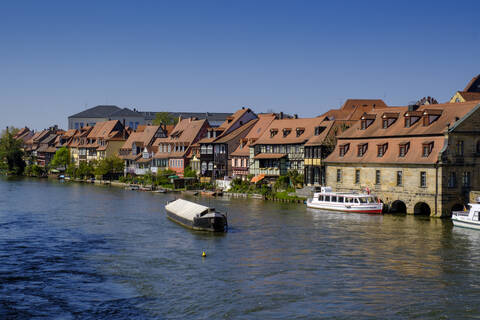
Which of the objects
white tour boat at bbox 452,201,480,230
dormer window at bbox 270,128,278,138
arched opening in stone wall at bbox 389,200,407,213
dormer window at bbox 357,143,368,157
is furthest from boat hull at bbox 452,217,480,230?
dormer window at bbox 270,128,278,138

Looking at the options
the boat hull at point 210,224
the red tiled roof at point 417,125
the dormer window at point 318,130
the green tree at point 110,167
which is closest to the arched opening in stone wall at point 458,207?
the red tiled roof at point 417,125

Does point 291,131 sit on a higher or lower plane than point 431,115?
higher

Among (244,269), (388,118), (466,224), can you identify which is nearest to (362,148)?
(388,118)

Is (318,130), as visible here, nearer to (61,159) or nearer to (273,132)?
(273,132)

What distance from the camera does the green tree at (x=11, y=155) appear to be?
158 m

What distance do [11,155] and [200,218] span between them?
117 m

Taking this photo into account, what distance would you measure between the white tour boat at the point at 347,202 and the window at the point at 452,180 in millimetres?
7029

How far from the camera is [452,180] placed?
60.5m

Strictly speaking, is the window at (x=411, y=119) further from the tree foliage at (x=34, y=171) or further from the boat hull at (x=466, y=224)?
the tree foliage at (x=34, y=171)

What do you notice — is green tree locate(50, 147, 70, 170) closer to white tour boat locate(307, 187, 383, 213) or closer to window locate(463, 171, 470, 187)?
white tour boat locate(307, 187, 383, 213)

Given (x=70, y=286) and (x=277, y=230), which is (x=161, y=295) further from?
(x=277, y=230)

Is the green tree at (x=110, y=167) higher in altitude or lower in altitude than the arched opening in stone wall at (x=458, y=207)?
higher

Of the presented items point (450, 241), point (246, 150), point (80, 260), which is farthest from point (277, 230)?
point (246, 150)

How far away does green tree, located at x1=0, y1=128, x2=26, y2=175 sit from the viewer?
517 ft
